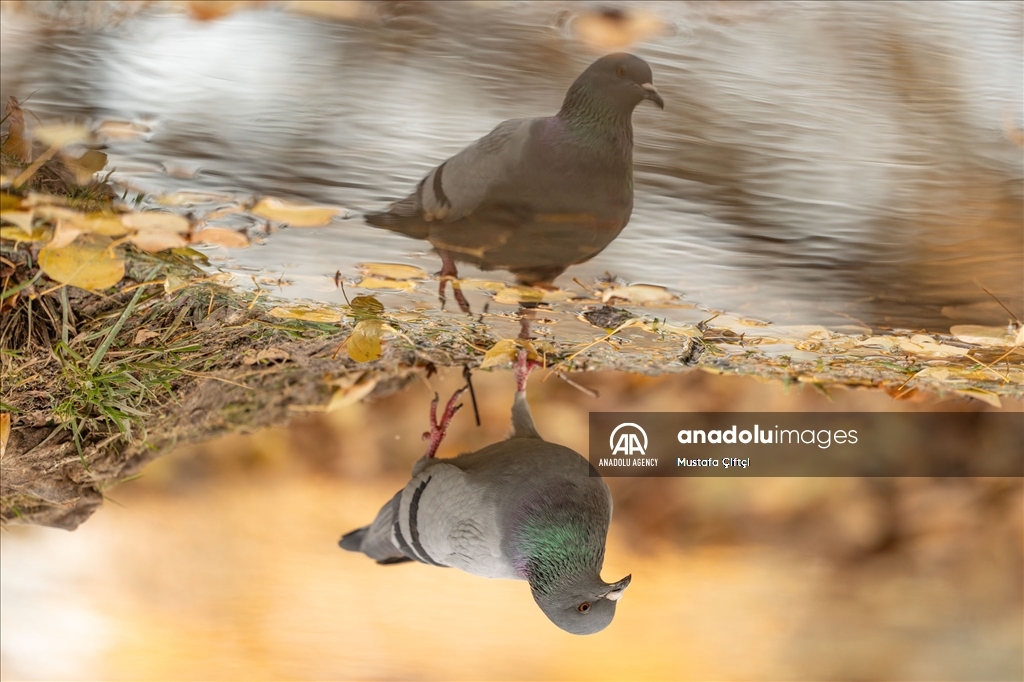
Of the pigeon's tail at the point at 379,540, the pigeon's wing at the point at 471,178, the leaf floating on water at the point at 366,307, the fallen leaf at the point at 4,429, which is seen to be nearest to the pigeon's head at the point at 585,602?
the pigeon's tail at the point at 379,540

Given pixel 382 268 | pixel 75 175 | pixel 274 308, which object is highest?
pixel 75 175

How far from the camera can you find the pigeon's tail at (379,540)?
108 cm

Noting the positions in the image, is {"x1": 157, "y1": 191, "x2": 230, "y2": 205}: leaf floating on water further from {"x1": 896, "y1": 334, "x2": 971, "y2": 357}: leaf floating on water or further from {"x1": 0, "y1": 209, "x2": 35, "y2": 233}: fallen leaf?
{"x1": 896, "y1": 334, "x2": 971, "y2": 357}: leaf floating on water

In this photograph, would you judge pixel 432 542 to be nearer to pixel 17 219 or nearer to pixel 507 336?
pixel 507 336

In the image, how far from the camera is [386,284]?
2.39 feet

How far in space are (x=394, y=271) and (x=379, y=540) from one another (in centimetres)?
58

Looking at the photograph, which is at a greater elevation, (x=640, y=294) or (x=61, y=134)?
(x=61, y=134)

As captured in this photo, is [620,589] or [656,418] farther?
[656,418]

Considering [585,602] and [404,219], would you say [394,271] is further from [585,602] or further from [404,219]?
[585,602]

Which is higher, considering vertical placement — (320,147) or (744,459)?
(320,147)

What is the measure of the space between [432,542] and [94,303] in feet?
1.67

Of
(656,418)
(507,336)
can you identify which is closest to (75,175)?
(507,336)

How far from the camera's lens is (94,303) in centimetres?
77

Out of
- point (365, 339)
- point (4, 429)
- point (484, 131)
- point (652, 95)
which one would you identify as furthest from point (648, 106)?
point (4, 429)
